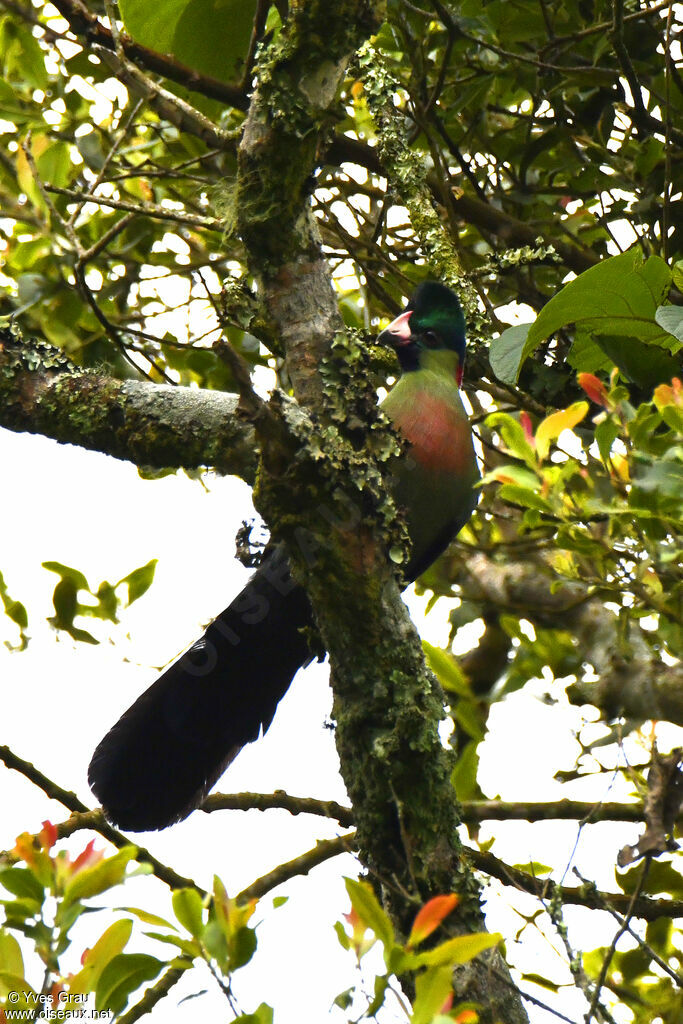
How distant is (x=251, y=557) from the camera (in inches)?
90.7

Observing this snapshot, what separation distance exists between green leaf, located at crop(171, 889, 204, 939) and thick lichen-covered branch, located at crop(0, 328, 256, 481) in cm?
116

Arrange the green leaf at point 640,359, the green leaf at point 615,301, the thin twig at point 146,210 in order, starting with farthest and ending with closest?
1. the thin twig at point 146,210
2. the green leaf at point 640,359
3. the green leaf at point 615,301

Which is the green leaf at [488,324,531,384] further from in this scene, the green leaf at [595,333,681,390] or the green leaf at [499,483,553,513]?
the green leaf at [499,483,553,513]

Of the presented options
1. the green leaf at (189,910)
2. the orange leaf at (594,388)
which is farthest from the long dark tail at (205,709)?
the green leaf at (189,910)

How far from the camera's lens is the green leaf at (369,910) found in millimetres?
1307

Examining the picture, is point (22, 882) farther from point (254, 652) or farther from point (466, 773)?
point (466, 773)

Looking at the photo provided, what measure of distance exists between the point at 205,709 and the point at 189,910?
1.45 metres

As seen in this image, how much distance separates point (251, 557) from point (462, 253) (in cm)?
119

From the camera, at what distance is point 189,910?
142 centimetres

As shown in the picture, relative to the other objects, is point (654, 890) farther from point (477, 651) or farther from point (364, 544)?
point (364, 544)

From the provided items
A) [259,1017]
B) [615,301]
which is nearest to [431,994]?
[259,1017]

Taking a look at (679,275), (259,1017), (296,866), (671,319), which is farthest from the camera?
(296,866)

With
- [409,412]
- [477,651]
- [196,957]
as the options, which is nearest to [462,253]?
[409,412]

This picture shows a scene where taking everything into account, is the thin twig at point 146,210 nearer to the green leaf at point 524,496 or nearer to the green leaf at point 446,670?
the green leaf at point 524,496
